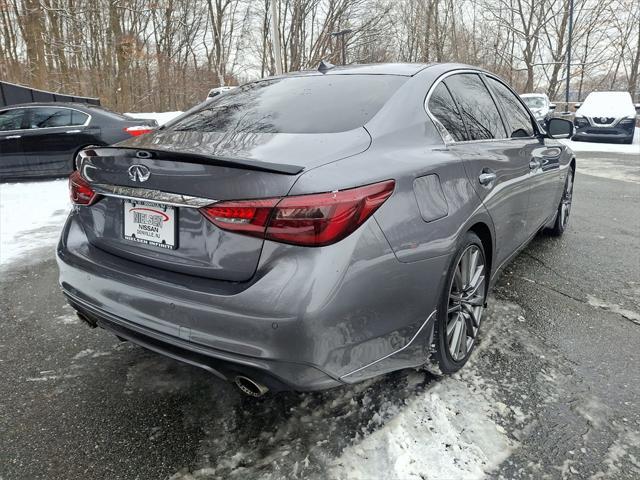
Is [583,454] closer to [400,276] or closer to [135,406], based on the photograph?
[400,276]

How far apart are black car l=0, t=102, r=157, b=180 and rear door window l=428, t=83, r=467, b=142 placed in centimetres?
670

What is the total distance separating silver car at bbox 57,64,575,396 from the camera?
164cm

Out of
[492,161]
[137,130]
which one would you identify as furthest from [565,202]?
[137,130]

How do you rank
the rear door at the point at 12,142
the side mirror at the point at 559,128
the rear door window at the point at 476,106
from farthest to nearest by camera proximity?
the rear door at the point at 12,142 → the side mirror at the point at 559,128 → the rear door window at the point at 476,106

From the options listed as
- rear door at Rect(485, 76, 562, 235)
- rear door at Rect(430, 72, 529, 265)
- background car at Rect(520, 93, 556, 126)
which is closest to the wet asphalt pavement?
rear door at Rect(430, 72, 529, 265)

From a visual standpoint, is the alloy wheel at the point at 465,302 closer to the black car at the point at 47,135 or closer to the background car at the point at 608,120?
the black car at the point at 47,135

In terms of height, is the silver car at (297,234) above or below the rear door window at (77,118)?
below

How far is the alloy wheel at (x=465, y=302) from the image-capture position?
7.78ft

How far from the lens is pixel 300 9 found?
3459 centimetres

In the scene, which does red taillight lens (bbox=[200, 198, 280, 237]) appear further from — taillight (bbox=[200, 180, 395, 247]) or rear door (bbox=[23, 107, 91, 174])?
rear door (bbox=[23, 107, 91, 174])

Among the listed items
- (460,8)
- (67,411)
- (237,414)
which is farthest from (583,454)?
(460,8)

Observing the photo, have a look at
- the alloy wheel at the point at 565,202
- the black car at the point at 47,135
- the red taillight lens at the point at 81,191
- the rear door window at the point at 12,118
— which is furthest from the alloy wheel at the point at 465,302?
the rear door window at the point at 12,118

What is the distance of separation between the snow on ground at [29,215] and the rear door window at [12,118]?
99 cm

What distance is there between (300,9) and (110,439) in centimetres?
3703
